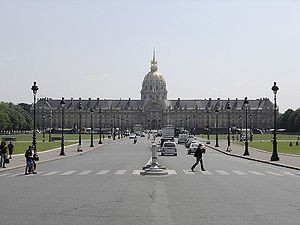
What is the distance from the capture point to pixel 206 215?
13.2m

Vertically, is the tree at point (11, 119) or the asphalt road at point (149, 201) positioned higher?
the tree at point (11, 119)

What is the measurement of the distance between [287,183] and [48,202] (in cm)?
1026

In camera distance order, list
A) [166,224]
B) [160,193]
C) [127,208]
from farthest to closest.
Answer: [160,193] < [127,208] < [166,224]

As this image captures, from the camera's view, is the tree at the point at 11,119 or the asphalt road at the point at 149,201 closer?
the asphalt road at the point at 149,201

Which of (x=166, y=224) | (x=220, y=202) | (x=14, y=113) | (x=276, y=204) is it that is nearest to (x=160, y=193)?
(x=220, y=202)

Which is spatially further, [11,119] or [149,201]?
[11,119]

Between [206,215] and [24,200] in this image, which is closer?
[206,215]

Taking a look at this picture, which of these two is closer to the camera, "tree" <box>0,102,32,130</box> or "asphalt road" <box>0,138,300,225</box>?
"asphalt road" <box>0,138,300,225</box>

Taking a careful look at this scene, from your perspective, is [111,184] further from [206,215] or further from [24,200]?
[206,215]

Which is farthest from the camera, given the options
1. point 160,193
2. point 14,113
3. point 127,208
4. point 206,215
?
point 14,113

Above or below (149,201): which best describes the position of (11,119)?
above

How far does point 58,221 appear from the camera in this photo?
485 inches

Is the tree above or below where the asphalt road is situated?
above

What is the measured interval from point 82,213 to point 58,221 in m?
1.24
